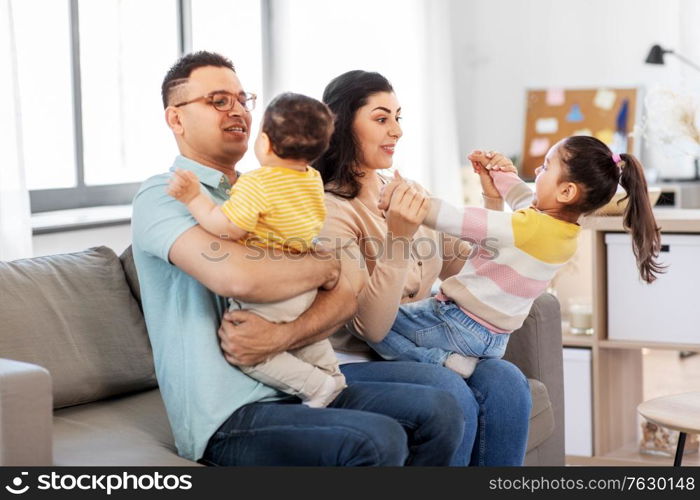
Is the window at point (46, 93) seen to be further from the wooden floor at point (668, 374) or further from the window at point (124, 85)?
the wooden floor at point (668, 374)

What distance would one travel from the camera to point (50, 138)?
3.37 meters

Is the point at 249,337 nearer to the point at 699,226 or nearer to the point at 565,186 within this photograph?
the point at 565,186

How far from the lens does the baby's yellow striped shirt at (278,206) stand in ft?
5.60

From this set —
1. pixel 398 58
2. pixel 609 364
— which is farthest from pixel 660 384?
pixel 398 58

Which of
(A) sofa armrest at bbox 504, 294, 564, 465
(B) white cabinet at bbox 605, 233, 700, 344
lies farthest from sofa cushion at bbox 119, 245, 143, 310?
(B) white cabinet at bbox 605, 233, 700, 344

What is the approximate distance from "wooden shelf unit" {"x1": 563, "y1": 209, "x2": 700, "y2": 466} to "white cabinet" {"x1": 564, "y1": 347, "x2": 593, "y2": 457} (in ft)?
0.06

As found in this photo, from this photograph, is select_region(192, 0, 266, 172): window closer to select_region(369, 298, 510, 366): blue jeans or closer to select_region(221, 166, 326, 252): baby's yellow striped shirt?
select_region(369, 298, 510, 366): blue jeans

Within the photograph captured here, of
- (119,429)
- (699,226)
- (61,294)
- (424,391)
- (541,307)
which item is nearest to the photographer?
(424,391)

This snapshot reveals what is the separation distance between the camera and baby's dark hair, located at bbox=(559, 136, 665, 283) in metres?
2.03

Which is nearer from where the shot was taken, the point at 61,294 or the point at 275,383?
the point at 275,383

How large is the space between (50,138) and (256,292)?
6.26ft

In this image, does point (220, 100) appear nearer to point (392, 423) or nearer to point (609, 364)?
→ point (392, 423)

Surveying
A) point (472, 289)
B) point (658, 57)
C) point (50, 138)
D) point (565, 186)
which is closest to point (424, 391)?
point (472, 289)

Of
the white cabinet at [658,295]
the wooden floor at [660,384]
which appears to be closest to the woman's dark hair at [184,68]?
the white cabinet at [658,295]
